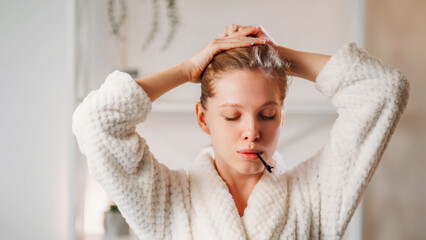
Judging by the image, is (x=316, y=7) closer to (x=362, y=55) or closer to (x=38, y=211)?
(x=362, y=55)

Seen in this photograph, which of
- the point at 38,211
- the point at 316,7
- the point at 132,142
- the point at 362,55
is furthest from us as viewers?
the point at 38,211

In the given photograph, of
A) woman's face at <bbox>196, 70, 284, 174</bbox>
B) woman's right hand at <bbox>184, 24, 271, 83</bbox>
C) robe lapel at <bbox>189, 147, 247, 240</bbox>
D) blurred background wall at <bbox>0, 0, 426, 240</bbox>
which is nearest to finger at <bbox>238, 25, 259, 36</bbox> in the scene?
woman's right hand at <bbox>184, 24, 271, 83</bbox>

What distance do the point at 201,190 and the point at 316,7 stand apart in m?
1.26

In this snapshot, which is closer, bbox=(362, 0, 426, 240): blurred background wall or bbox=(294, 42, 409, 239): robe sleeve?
bbox=(294, 42, 409, 239): robe sleeve

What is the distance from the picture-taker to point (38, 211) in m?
2.08

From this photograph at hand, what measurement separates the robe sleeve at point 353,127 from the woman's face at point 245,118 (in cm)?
16

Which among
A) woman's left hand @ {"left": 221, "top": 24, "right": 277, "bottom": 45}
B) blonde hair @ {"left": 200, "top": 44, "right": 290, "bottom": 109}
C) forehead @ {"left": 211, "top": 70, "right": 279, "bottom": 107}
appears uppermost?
woman's left hand @ {"left": 221, "top": 24, "right": 277, "bottom": 45}

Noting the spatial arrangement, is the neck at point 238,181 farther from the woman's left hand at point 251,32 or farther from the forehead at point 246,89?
the woman's left hand at point 251,32

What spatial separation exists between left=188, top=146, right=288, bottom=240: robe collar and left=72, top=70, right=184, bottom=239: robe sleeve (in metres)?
0.11

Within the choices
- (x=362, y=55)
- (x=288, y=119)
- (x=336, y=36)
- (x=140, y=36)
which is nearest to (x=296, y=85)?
(x=288, y=119)

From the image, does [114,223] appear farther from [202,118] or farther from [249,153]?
[249,153]

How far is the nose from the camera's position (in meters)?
0.90

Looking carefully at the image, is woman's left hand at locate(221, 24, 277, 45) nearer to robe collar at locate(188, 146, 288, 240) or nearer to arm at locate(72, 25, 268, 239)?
arm at locate(72, 25, 268, 239)

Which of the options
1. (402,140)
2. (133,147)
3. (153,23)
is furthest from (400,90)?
(153,23)
